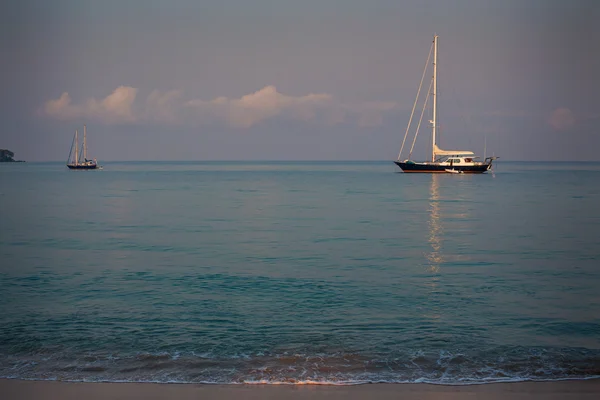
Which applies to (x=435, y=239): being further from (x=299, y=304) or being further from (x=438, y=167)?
(x=438, y=167)

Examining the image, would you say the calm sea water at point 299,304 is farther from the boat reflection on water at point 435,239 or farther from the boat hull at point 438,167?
the boat hull at point 438,167

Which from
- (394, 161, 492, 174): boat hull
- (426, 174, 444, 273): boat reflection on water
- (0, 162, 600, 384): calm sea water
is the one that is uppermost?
(394, 161, 492, 174): boat hull

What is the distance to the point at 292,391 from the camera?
15.8 feet

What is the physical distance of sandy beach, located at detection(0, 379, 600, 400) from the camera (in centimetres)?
470

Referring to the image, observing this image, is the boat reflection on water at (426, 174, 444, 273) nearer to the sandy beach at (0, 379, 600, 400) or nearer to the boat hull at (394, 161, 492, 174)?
the sandy beach at (0, 379, 600, 400)

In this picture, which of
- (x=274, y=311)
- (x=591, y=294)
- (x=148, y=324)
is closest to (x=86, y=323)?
(x=148, y=324)

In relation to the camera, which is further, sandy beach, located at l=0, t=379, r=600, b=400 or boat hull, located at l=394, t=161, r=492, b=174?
boat hull, located at l=394, t=161, r=492, b=174

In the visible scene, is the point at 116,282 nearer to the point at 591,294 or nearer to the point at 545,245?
the point at 591,294

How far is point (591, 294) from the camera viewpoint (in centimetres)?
860

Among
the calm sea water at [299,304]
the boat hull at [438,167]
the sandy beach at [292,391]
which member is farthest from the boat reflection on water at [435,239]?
the boat hull at [438,167]

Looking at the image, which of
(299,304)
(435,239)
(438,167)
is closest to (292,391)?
Answer: (299,304)

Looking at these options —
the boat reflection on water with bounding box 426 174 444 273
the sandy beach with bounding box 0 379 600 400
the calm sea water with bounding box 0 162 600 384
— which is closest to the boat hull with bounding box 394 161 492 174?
the boat reflection on water with bounding box 426 174 444 273

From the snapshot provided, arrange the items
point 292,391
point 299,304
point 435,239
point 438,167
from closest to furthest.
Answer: point 292,391, point 299,304, point 435,239, point 438,167

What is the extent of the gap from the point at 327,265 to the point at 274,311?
3548 millimetres
